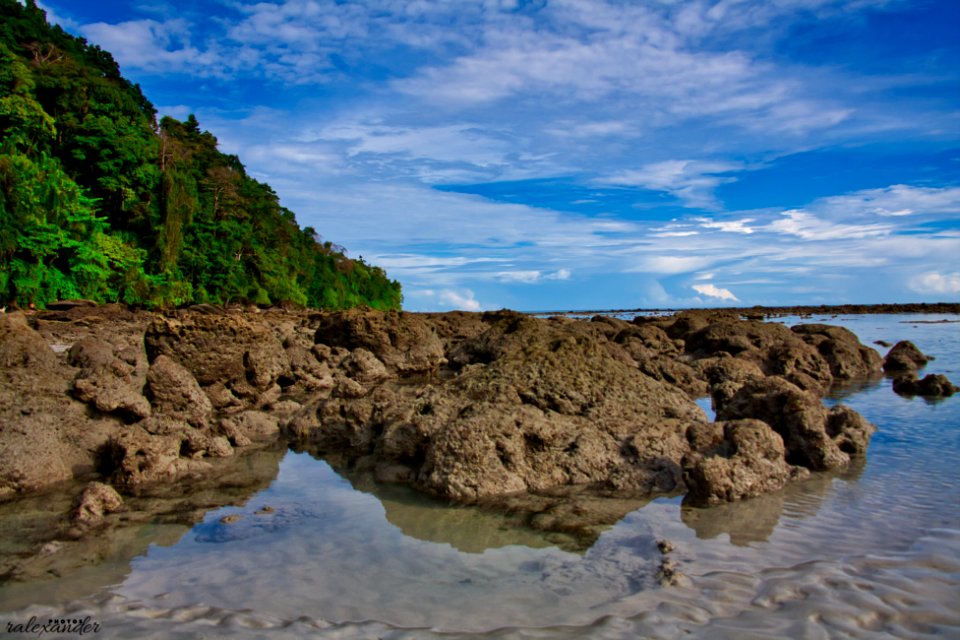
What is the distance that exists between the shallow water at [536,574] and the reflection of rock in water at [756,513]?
2 centimetres

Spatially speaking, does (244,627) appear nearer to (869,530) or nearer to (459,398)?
(459,398)

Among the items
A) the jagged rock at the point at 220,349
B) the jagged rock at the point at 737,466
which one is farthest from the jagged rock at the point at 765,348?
the jagged rock at the point at 220,349

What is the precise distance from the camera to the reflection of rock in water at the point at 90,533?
405cm

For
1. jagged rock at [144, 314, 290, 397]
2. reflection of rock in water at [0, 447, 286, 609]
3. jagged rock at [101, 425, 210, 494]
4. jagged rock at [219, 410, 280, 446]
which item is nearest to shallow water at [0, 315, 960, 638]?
reflection of rock in water at [0, 447, 286, 609]

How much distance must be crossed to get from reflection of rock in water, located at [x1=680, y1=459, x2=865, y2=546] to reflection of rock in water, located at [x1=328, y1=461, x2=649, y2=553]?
0.60 meters

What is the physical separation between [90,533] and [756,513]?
5.49 meters

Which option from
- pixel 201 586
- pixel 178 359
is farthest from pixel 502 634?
pixel 178 359

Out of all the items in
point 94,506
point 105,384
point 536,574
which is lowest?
point 536,574

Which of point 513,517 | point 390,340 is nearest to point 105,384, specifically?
point 513,517

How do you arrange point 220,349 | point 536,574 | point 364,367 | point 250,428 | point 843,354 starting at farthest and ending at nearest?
point 843,354, point 364,367, point 220,349, point 250,428, point 536,574

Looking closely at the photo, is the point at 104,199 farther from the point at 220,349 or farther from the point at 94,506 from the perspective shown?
the point at 94,506

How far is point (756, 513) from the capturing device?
17.7 ft

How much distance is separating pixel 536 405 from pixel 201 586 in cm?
416

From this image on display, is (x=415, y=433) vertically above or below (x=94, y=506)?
above
